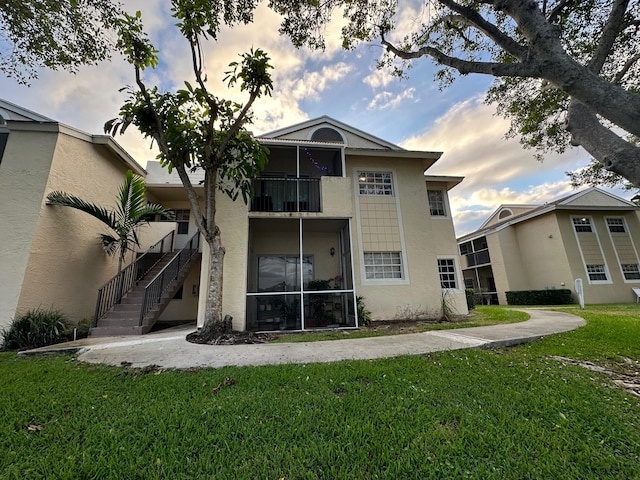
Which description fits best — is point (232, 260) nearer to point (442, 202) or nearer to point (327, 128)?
point (327, 128)

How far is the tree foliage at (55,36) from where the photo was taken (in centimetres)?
610

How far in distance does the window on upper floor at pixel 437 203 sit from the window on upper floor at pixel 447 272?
2.05 metres

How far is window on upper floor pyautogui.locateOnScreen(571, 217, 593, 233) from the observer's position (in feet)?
54.8

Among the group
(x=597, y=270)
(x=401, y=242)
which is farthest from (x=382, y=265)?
(x=597, y=270)

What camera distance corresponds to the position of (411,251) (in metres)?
9.70

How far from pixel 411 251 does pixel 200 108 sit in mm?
8179

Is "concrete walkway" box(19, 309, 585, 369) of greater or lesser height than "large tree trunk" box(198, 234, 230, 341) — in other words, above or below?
below

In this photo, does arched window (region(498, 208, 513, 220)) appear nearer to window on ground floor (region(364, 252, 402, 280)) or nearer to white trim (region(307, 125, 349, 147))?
window on ground floor (region(364, 252, 402, 280))

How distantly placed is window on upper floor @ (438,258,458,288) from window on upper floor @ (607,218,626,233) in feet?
49.9

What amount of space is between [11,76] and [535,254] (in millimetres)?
Result: 26245

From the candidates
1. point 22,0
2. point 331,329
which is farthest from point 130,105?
point 331,329

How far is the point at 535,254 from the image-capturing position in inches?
711

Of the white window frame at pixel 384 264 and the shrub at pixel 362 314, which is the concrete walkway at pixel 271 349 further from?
the white window frame at pixel 384 264

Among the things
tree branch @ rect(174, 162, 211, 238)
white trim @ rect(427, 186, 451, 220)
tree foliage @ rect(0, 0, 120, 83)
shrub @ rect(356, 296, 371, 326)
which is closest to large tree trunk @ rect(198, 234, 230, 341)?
tree branch @ rect(174, 162, 211, 238)
